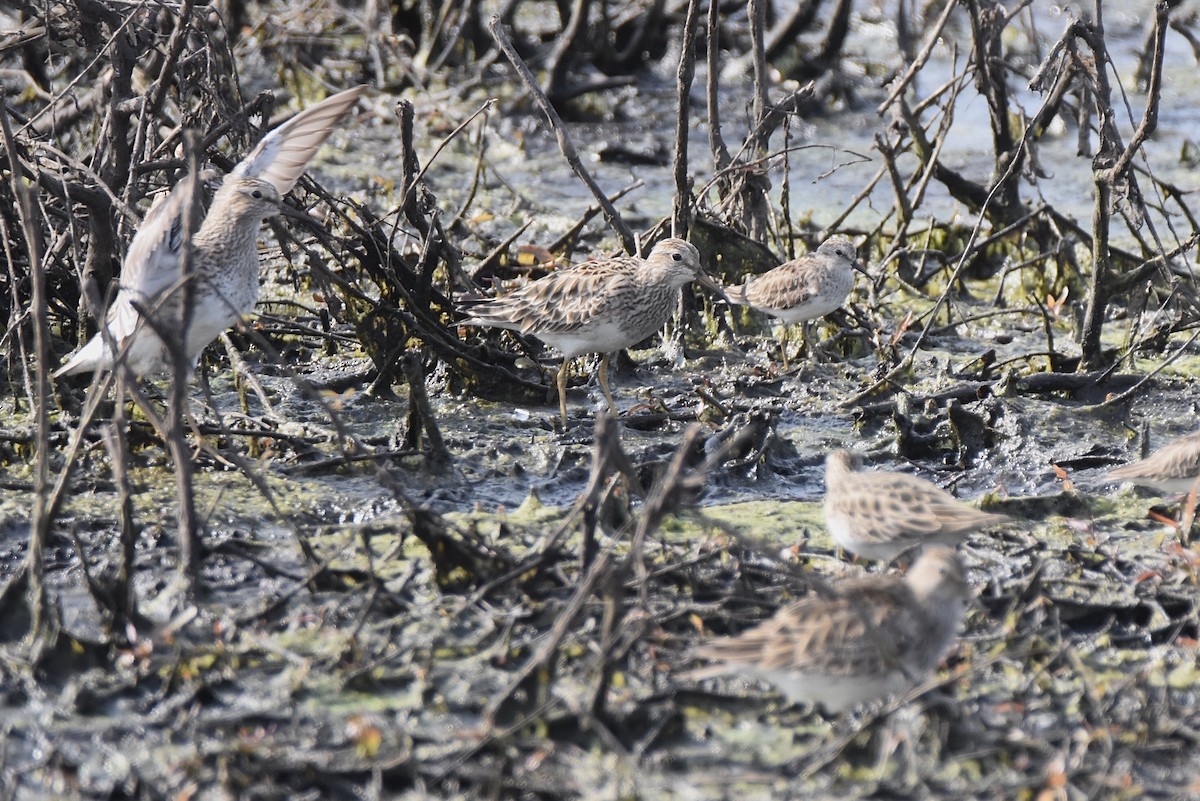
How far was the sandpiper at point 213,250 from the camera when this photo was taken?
5852mm

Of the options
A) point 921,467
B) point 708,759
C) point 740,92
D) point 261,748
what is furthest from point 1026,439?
point 740,92

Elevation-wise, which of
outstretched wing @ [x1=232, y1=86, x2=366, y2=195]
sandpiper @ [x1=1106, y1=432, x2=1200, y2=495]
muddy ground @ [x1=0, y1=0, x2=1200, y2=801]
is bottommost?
muddy ground @ [x1=0, y1=0, x2=1200, y2=801]

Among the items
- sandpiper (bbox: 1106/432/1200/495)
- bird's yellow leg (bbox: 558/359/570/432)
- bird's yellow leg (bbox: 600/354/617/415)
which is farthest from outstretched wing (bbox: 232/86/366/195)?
sandpiper (bbox: 1106/432/1200/495)

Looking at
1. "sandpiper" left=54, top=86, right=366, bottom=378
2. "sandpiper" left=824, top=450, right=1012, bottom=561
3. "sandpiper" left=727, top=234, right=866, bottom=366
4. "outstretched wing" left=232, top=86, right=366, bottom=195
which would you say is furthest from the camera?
"sandpiper" left=727, top=234, right=866, bottom=366

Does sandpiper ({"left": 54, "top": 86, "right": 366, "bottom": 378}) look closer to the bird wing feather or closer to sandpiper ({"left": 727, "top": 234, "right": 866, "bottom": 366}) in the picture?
the bird wing feather

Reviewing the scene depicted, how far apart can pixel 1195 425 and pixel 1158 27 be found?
1.99m

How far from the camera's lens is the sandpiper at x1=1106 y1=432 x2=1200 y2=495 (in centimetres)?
591

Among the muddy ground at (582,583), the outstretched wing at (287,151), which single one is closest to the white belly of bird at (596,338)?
the muddy ground at (582,583)

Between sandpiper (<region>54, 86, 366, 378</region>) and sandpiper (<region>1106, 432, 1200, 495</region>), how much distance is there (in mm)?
3599

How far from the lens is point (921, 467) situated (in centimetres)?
695

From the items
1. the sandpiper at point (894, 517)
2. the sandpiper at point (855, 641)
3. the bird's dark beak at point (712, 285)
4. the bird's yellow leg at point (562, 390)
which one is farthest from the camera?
the bird's dark beak at point (712, 285)

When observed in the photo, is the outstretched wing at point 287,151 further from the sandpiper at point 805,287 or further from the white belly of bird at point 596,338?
the sandpiper at point 805,287

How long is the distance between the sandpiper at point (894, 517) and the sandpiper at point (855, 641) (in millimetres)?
537

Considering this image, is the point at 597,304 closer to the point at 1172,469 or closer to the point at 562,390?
the point at 562,390
